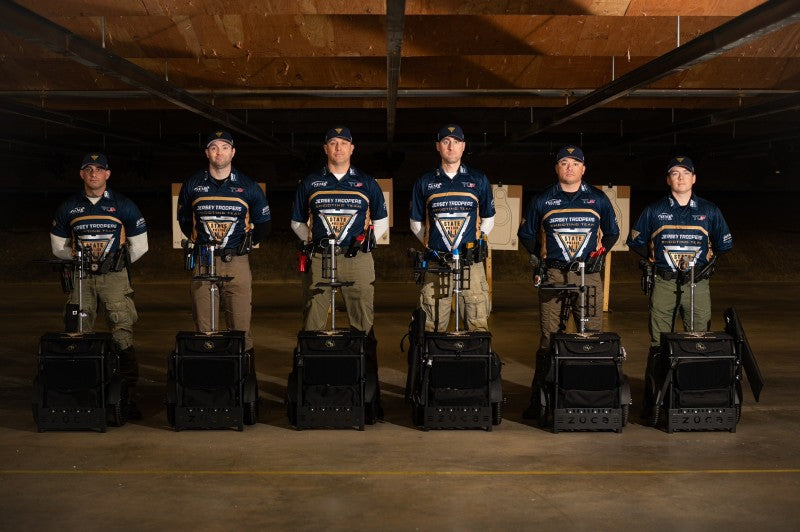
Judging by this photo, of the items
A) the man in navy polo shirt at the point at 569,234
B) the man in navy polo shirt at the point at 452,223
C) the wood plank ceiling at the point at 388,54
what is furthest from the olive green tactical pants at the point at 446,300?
the wood plank ceiling at the point at 388,54

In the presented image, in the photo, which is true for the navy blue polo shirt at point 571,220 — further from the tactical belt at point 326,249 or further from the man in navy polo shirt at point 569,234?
the tactical belt at point 326,249

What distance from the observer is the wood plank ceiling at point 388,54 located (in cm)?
638

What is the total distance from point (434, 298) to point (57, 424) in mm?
2337

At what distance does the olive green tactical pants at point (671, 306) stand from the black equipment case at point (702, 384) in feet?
1.60

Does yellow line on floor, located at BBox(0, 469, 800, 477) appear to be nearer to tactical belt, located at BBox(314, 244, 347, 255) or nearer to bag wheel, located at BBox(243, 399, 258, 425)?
bag wheel, located at BBox(243, 399, 258, 425)

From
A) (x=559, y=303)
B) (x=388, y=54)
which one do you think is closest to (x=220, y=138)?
(x=388, y=54)

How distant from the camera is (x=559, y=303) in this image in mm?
6188

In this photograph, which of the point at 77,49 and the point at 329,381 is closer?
the point at 329,381

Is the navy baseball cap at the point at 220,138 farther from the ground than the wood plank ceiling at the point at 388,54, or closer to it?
closer to it

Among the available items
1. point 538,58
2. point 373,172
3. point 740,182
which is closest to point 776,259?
point 740,182

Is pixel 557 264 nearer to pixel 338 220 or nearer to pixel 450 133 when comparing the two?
pixel 450 133

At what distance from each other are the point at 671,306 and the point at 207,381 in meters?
2.86

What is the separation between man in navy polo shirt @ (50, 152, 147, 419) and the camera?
637cm

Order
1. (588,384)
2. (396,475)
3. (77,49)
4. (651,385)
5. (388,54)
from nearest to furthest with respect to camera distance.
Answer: (396,475) → (588,384) → (651,385) → (77,49) → (388,54)
